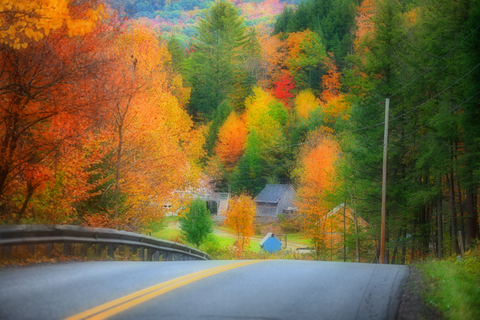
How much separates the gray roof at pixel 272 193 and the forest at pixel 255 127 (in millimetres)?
1749

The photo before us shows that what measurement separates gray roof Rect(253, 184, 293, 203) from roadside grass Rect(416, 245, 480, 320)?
173 ft

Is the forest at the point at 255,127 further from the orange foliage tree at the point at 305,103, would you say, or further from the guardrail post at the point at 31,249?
the guardrail post at the point at 31,249

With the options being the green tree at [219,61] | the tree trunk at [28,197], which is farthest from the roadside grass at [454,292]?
the green tree at [219,61]

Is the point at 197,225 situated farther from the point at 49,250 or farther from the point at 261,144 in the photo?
the point at 49,250

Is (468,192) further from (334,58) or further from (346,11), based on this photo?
(346,11)

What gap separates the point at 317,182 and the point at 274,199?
13.6 metres

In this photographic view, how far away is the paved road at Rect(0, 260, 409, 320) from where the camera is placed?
4.99m

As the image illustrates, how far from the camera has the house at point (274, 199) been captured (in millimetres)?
61281

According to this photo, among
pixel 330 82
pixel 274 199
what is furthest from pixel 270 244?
pixel 330 82

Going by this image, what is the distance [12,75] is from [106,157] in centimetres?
857

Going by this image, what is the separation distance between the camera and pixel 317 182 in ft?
158

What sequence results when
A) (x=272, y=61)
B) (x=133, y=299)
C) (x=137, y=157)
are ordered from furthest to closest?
(x=272, y=61), (x=137, y=157), (x=133, y=299)

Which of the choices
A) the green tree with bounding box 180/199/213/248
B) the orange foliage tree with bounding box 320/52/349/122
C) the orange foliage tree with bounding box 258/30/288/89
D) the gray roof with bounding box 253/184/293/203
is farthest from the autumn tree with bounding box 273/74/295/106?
the green tree with bounding box 180/199/213/248

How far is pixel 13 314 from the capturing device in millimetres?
4805
